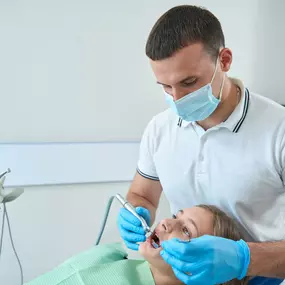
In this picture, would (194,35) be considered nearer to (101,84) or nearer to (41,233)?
(101,84)

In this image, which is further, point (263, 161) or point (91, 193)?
point (91, 193)

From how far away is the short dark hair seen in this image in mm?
1155

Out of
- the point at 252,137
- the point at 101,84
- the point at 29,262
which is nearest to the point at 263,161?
the point at 252,137

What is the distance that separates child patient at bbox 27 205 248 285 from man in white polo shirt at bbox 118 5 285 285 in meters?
0.07

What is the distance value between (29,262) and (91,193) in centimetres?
43

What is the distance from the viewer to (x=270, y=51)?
2129 mm

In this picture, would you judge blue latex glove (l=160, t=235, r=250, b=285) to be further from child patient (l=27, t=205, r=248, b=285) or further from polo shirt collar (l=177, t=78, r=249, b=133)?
polo shirt collar (l=177, t=78, r=249, b=133)

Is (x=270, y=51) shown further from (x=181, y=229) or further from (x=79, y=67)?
(x=181, y=229)

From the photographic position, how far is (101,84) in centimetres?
192

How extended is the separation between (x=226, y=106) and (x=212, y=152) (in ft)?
0.52

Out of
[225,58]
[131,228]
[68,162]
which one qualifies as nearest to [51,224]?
[68,162]

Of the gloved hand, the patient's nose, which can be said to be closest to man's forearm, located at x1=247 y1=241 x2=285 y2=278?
the patient's nose

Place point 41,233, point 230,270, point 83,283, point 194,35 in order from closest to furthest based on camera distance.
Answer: point 230,270, point 194,35, point 83,283, point 41,233

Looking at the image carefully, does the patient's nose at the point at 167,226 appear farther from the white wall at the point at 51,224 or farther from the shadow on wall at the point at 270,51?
the shadow on wall at the point at 270,51
